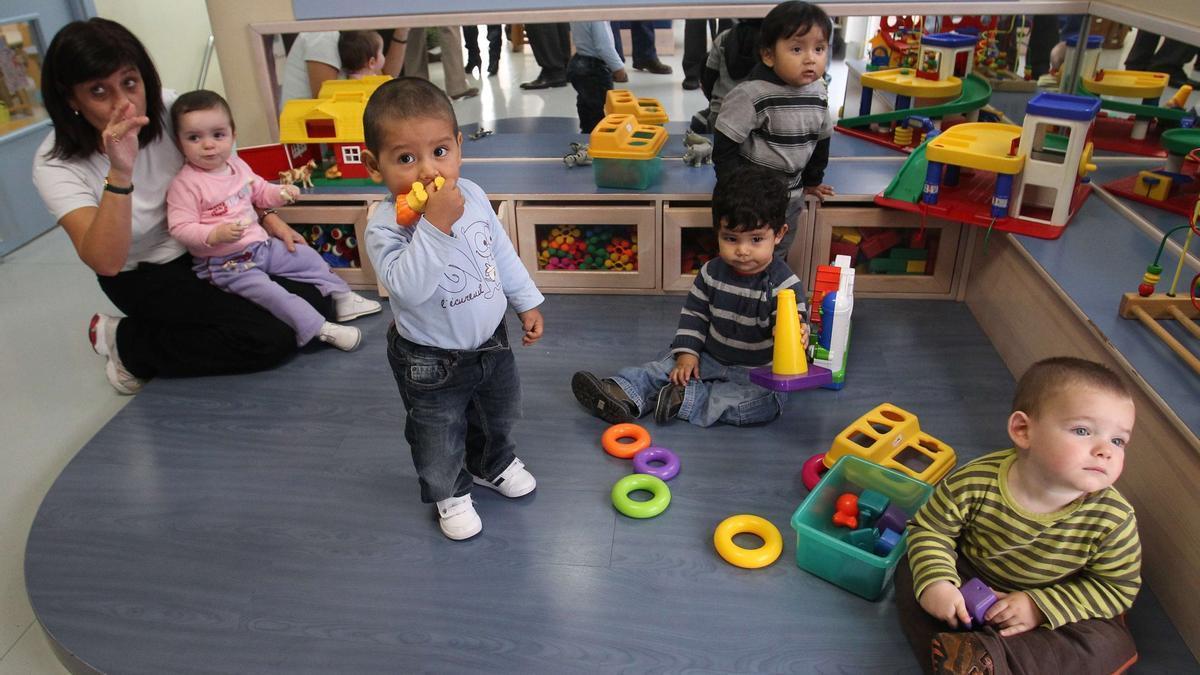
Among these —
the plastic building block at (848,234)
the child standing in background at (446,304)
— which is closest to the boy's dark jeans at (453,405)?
the child standing in background at (446,304)

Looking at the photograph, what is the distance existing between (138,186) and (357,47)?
3.00ft

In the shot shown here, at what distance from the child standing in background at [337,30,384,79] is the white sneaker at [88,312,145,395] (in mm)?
1057

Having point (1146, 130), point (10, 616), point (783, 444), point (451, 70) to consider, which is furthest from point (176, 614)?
point (451, 70)

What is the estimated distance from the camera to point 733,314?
1895 millimetres

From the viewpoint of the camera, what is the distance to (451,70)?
3898 millimetres

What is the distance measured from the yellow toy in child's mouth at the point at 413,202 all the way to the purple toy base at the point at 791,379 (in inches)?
34.4

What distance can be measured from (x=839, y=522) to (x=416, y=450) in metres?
0.76

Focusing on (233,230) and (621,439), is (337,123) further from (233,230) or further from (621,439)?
(621,439)

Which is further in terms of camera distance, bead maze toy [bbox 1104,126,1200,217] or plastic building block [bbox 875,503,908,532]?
bead maze toy [bbox 1104,126,1200,217]

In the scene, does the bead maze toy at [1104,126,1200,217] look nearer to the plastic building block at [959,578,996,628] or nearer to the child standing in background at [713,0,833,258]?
the child standing in background at [713,0,833,258]

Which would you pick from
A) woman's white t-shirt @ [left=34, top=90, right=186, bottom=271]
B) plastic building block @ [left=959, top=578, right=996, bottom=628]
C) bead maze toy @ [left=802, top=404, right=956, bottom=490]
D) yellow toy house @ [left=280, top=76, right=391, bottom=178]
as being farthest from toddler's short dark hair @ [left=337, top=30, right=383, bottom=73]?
plastic building block @ [left=959, top=578, right=996, bottom=628]

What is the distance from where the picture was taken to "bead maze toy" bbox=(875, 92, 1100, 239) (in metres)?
1.95

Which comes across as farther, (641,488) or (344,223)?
(344,223)

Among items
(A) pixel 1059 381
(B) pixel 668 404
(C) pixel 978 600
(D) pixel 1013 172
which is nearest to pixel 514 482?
(B) pixel 668 404
